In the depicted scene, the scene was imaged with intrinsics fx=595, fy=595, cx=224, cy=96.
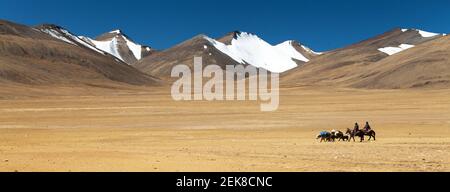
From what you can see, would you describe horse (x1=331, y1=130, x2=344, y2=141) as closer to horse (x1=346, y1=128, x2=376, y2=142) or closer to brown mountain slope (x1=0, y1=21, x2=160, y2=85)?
horse (x1=346, y1=128, x2=376, y2=142)

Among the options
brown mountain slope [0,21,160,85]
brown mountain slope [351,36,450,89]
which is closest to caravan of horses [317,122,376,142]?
brown mountain slope [351,36,450,89]

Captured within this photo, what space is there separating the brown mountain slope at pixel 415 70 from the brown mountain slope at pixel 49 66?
73822mm

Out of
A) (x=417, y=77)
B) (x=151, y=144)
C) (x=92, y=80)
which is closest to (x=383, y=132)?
(x=151, y=144)

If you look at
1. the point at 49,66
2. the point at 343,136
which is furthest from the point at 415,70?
the point at 343,136

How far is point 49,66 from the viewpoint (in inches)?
6658

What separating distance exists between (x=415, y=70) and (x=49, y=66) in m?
99.4

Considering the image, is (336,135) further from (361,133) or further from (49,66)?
(49,66)

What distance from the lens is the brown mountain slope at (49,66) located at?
144375 mm

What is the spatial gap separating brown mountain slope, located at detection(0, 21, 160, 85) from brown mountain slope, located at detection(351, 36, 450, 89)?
2906 inches

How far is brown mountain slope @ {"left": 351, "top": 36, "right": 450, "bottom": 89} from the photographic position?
441 ft

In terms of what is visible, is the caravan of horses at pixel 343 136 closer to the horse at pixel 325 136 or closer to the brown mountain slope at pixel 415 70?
the horse at pixel 325 136

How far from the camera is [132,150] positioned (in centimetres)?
2258
